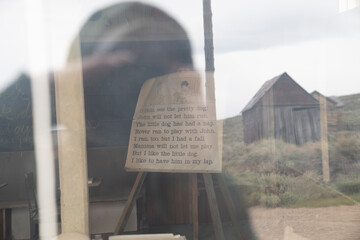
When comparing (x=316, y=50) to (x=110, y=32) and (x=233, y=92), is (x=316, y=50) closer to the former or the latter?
(x=233, y=92)

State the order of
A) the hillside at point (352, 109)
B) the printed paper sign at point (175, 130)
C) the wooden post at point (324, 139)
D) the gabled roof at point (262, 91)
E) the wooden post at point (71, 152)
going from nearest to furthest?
1. the wooden post at point (71, 152)
2. the printed paper sign at point (175, 130)
3. the hillside at point (352, 109)
4. the wooden post at point (324, 139)
5. the gabled roof at point (262, 91)

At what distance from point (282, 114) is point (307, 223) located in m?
1.12

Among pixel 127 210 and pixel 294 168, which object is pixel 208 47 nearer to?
pixel 294 168

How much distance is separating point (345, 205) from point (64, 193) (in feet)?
7.95

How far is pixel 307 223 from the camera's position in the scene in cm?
307

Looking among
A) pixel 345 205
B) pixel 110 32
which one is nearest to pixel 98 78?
pixel 110 32

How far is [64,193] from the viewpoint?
5.84 ft

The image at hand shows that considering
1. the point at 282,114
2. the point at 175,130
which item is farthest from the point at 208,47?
the point at 175,130

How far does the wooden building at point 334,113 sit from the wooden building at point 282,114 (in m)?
0.10

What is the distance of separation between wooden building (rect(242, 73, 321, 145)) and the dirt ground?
71 cm

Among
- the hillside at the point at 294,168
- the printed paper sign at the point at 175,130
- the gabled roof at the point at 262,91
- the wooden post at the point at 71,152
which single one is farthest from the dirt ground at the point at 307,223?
the wooden post at the point at 71,152

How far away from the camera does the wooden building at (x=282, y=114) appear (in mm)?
3010

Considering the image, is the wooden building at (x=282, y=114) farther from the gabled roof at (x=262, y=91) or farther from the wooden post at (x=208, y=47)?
the wooden post at (x=208, y=47)

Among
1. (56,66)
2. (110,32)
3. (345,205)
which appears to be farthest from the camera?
(110,32)
